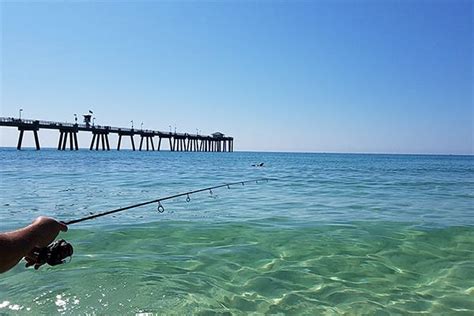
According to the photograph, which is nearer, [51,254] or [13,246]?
[13,246]

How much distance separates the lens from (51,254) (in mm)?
3412

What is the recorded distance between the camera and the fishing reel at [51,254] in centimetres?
331

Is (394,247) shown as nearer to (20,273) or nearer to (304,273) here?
(304,273)

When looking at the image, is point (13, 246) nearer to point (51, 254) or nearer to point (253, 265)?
point (51, 254)


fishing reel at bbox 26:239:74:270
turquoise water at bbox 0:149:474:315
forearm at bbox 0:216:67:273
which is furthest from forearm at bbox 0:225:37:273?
turquoise water at bbox 0:149:474:315

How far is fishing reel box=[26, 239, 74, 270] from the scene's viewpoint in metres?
3.31

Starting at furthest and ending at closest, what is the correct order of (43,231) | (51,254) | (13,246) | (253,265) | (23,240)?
(253,265)
(51,254)
(43,231)
(23,240)
(13,246)

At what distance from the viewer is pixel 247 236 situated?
931cm

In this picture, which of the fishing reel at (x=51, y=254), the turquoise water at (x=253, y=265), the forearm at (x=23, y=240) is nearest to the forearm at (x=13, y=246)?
the forearm at (x=23, y=240)

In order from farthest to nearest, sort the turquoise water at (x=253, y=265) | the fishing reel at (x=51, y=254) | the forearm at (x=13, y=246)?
the turquoise water at (x=253, y=265)
the fishing reel at (x=51, y=254)
the forearm at (x=13, y=246)

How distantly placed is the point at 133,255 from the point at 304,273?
3511 millimetres

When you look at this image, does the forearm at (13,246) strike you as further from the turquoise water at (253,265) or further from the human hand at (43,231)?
the turquoise water at (253,265)

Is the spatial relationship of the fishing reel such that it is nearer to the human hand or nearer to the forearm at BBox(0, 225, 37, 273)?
the human hand

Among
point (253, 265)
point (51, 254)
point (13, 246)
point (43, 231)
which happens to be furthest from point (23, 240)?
point (253, 265)
